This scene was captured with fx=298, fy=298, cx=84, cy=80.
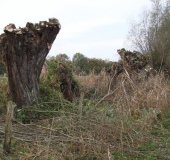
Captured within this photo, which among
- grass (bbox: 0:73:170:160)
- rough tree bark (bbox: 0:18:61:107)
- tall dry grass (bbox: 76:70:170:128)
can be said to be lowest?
grass (bbox: 0:73:170:160)

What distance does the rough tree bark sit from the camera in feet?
22.2

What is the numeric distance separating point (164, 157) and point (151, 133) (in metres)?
1.69

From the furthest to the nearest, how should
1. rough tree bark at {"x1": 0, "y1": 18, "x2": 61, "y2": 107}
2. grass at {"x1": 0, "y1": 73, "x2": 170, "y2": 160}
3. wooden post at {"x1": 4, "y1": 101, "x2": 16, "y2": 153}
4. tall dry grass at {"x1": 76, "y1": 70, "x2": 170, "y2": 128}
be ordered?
tall dry grass at {"x1": 76, "y1": 70, "x2": 170, "y2": 128}, rough tree bark at {"x1": 0, "y1": 18, "x2": 61, "y2": 107}, grass at {"x1": 0, "y1": 73, "x2": 170, "y2": 160}, wooden post at {"x1": 4, "y1": 101, "x2": 16, "y2": 153}

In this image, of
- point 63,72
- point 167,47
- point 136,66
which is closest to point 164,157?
point 63,72

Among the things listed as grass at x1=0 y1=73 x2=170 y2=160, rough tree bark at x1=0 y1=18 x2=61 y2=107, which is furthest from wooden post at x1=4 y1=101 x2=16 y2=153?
rough tree bark at x1=0 y1=18 x2=61 y2=107

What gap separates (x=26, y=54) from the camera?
7.00 m

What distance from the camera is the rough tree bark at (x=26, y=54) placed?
22.2 feet

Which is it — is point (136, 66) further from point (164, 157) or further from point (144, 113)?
point (164, 157)

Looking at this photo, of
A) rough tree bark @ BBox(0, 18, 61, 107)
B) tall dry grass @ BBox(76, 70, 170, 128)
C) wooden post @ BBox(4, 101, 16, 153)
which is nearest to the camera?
wooden post @ BBox(4, 101, 16, 153)

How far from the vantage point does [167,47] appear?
18.7 metres

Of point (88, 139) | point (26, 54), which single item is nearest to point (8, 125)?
point (88, 139)

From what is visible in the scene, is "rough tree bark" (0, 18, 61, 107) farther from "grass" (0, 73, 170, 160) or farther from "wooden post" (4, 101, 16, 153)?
"wooden post" (4, 101, 16, 153)

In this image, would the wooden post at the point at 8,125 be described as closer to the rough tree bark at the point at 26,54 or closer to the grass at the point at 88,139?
Result: the grass at the point at 88,139

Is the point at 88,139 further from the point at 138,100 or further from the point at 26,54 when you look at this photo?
the point at 138,100
